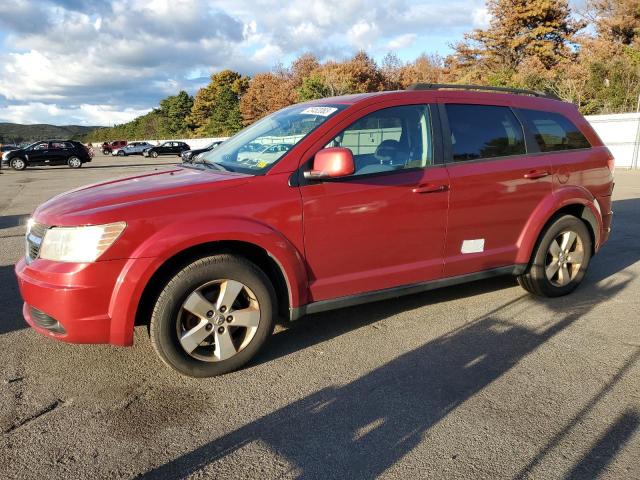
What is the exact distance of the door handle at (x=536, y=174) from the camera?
14.2 feet

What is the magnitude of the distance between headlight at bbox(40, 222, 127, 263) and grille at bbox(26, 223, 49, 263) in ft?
0.76

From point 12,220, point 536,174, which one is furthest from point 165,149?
point 536,174

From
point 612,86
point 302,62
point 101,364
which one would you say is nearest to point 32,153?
point 101,364

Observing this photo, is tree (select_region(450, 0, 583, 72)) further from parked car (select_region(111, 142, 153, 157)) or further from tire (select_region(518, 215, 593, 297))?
tire (select_region(518, 215, 593, 297))

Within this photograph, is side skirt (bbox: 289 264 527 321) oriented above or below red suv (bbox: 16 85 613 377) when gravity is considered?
below

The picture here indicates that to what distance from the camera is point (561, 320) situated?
423cm

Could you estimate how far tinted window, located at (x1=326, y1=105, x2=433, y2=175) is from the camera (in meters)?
3.71

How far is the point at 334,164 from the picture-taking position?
3.32m

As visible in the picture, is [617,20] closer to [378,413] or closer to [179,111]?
[378,413]

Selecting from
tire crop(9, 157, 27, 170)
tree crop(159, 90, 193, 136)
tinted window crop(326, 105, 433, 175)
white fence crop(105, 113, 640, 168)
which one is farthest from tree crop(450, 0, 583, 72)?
tree crop(159, 90, 193, 136)

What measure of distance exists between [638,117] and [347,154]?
19389 millimetres

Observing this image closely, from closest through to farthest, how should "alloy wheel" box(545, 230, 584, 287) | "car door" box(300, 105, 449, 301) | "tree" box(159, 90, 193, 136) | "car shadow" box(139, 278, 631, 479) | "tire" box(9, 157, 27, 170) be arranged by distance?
"car shadow" box(139, 278, 631, 479) → "car door" box(300, 105, 449, 301) → "alloy wheel" box(545, 230, 584, 287) → "tire" box(9, 157, 27, 170) → "tree" box(159, 90, 193, 136)

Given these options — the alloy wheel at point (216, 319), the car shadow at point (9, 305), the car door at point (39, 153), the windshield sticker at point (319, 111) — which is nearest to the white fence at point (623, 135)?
the windshield sticker at point (319, 111)

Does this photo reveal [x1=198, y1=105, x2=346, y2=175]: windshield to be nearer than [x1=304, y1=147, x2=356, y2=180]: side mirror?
No
